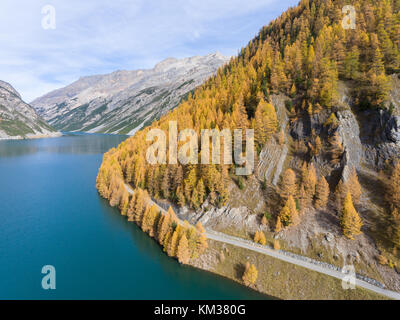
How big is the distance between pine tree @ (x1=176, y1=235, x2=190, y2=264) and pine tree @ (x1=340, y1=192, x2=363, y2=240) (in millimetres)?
32944

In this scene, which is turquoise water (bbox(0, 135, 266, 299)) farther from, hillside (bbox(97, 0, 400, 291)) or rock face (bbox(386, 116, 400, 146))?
rock face (bbox(386, 116, 400, 146))

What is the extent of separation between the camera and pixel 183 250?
141ft

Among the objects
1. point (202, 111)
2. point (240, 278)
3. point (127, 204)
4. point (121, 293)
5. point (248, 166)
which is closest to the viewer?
point (121, 293)

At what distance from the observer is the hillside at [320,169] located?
134 feet

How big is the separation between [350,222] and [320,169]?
15.7 metres

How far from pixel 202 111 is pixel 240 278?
65552 millimetres

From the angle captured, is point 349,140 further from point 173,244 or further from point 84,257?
point 84,257

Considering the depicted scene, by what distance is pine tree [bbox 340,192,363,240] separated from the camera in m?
39.9

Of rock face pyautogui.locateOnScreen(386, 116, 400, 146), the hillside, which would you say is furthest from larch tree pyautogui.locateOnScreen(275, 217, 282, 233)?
rock face pyautogui.locateOnScreen(386, 116, 400, 146)

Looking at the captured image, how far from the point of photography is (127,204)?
209 feet

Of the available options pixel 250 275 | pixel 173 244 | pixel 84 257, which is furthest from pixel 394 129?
pixel 84 257

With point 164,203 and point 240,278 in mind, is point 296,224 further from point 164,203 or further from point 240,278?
point 164,203
